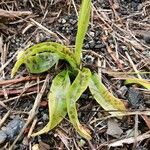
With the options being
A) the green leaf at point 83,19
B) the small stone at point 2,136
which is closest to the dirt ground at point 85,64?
the small stone at point 2,136

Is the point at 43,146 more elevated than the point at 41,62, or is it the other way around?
the point at 41,62

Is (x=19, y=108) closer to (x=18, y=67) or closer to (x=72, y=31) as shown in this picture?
(x=18, y=67)

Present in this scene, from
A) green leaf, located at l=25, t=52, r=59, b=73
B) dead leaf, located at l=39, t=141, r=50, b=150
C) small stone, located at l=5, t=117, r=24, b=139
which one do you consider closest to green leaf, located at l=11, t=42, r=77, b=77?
green leaf, located at l=25, t=52, r=59, b=73

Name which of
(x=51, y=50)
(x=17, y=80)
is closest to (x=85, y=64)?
(x=51, y=50)

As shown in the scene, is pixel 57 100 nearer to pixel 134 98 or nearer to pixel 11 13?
pixel 134 98

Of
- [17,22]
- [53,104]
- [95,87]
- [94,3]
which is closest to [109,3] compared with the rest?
[94,3]

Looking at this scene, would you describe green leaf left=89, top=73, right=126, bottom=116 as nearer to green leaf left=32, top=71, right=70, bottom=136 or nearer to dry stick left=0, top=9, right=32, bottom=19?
green leaf left=32, top=71, right=70, bottom=136
